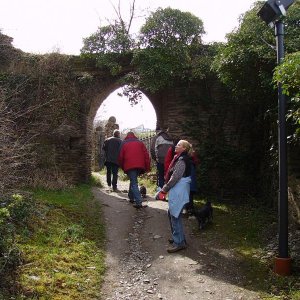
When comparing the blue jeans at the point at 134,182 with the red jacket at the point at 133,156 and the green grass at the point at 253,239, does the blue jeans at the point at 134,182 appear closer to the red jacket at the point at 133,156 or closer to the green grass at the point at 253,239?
the red jacket at the point at 133,156

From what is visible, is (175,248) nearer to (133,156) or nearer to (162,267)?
(162,267)

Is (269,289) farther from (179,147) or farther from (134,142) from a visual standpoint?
(134,142)

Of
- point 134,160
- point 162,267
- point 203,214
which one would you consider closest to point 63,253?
point 162,267

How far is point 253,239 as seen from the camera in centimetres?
656

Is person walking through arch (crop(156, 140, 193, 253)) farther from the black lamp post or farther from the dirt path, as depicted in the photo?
the black lamp post

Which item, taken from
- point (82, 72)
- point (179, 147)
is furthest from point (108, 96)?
point (179, 147)

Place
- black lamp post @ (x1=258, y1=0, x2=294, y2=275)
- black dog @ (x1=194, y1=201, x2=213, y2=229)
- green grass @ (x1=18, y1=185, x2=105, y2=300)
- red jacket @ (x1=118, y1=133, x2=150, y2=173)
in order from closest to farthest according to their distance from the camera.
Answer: green grass @ (x1=18, y1=185, x2=105, y2=300) < black lamp post @ (x1=258, y1=0, x2=294, y2=275) < black dog @ (x1=194, y1=201, x2=213, y2=229) < red jacket @ (x1=118, y1=133, x2=150, y2=173)

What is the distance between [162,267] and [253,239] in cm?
202

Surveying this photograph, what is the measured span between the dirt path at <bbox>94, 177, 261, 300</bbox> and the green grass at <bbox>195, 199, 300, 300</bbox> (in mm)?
178

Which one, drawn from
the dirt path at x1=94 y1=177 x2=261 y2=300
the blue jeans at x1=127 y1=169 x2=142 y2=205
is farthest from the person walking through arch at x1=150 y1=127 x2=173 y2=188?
the dirt path at x1=94 y1=177 x2=261 y2=300

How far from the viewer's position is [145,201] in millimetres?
9617

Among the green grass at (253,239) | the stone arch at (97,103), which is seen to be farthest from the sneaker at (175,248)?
the stone arch at (97,103)

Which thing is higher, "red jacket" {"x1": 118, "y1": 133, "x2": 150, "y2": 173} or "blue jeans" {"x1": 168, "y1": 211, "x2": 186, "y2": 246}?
"red jacket" {"x1": 118, "y1": 133, "x2": 150, "y2": 173}

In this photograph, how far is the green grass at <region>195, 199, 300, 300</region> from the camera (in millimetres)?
4715
